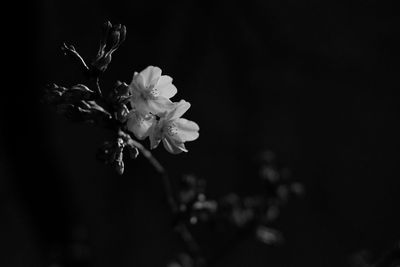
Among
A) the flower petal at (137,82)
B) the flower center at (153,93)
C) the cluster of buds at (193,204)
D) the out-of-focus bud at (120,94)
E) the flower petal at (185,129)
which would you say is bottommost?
the cluster of buds at (193,204)

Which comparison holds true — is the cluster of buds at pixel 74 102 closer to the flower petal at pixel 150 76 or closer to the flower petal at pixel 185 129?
the flower petal at pixel 150 76

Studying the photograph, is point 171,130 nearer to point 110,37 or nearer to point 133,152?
point 133,152

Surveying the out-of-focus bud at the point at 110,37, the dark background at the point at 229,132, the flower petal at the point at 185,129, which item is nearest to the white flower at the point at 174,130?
the flower petal at the point at 185,129

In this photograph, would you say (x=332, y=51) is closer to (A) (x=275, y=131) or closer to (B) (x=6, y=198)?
(A) (x=275, y=131)

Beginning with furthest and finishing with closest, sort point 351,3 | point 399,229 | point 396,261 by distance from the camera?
1. point 399,229
2. point 351,3
3. point 396,261

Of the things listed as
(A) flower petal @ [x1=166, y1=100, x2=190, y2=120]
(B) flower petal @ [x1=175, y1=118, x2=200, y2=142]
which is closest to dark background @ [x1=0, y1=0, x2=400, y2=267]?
(B) flower petal @ [x1=175, y1=118, x2=200, y2=142]

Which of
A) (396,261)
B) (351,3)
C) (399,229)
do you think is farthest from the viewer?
(399,229)

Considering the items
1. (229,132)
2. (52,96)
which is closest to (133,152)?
(52,96)

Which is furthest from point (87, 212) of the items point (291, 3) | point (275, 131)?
point (291, 3)
